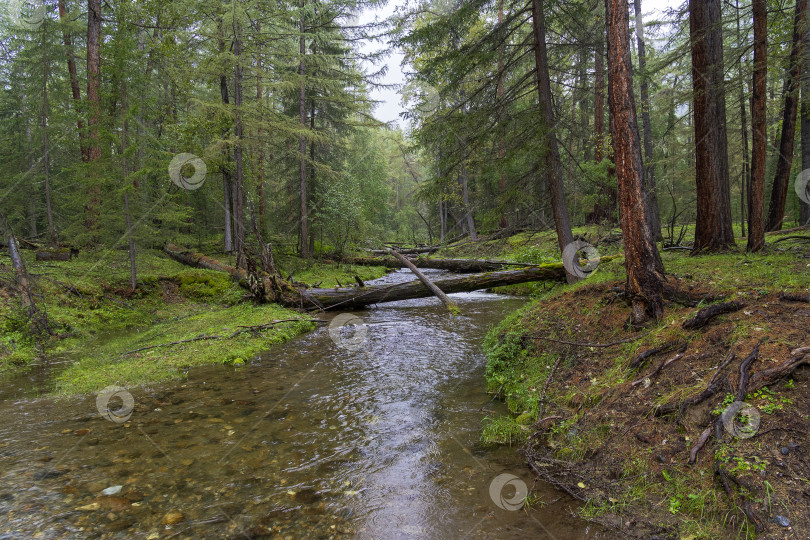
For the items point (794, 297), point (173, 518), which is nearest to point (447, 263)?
point (794, 297)

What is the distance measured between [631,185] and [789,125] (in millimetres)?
8817

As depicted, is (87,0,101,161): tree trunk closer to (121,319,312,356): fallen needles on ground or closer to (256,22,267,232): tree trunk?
(256,22,267,232): tree trunk

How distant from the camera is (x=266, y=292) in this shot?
35.9 ft

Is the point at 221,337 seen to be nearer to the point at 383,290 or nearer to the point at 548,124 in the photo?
the point at 383,290

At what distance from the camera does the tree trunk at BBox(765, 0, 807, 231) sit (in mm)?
8133

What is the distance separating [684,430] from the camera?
305cm

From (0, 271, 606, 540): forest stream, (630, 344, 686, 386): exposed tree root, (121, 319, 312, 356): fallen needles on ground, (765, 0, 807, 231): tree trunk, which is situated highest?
(765, 0, 807, 231): tree trunk

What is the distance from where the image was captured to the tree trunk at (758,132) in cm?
713

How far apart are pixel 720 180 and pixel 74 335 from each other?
1426 centimetres

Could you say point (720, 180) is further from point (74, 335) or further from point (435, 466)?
point (74, 335)

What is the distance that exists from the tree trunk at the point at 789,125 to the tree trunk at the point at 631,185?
6.08m

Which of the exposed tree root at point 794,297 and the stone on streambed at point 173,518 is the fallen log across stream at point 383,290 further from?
the stone on streambed at point 173,518

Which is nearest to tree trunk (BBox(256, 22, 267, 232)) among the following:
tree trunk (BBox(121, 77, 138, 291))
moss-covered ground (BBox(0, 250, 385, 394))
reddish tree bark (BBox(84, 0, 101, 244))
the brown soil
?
tree trunk (BBox(121, 77, 138, 291))

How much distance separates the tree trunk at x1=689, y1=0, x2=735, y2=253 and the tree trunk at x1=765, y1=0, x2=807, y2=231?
4.56 feet
